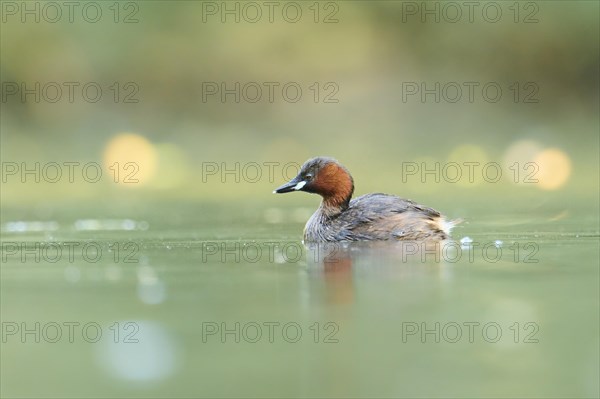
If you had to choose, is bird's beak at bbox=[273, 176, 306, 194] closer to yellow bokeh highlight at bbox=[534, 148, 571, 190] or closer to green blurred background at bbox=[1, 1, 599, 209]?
yellow bokeh highlight at bbox=[534, 148, 571, 190]

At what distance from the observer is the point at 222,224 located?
40.3 feet

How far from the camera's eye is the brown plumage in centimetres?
→ 1079

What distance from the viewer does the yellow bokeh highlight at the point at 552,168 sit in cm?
1694

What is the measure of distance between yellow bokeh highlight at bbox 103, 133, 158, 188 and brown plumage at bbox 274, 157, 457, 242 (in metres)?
7.33

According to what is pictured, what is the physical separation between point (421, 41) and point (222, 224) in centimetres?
1158

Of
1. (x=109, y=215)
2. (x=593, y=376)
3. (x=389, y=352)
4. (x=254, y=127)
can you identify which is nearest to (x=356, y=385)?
(x=389, y=352)

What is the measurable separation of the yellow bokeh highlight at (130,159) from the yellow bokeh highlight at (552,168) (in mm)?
6383

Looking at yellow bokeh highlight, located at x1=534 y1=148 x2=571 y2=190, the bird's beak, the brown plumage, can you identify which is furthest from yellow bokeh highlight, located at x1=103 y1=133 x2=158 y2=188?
the brown plumage

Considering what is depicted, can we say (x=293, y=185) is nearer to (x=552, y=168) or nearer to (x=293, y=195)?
(x=293, y=195)

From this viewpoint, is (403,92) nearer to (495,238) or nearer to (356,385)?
(495,238)

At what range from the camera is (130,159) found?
20016mm

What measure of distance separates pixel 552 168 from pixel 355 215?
824 cm

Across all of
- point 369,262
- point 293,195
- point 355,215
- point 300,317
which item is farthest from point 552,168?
point 300,317

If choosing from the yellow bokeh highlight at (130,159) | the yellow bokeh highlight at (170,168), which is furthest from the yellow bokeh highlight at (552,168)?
the yellow bokeh highlight at (130,159)
